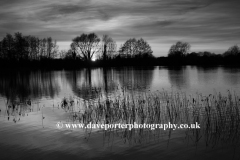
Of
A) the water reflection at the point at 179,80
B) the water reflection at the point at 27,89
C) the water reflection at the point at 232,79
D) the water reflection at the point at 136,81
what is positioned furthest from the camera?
the water reflection at the point at 232,79

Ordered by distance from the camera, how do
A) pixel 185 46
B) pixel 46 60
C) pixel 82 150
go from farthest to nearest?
1. pixel 185 46
2. pixel 46 60
3. pixel 82 150

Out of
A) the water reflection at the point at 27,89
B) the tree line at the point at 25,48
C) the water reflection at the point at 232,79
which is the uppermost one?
the tree line at the point at 25,48

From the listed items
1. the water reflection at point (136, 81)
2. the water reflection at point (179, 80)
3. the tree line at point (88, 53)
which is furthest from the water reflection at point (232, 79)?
the tree line at point (88, 53)

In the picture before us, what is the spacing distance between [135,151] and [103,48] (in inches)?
3803

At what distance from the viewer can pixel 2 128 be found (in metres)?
10.9

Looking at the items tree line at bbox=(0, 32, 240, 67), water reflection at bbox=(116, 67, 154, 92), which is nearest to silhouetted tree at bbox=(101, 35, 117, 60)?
tree line at bbox=(0, 32, 240, 67)

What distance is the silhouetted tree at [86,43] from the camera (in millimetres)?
95750

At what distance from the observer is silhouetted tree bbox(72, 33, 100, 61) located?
9575 cm

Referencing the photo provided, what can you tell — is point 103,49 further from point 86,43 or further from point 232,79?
point 232,79

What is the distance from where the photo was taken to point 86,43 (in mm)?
96062

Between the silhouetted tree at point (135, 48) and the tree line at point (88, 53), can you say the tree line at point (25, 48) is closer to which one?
the tree line at point (88, 53)

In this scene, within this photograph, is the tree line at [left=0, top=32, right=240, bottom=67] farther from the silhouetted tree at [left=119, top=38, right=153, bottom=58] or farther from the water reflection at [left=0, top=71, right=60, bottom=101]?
the water reflection at [left=0, top=71, right=60, bottom=101]

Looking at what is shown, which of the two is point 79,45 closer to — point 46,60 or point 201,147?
point 46,60

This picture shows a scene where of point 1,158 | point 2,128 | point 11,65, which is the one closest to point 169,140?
point 1,158
